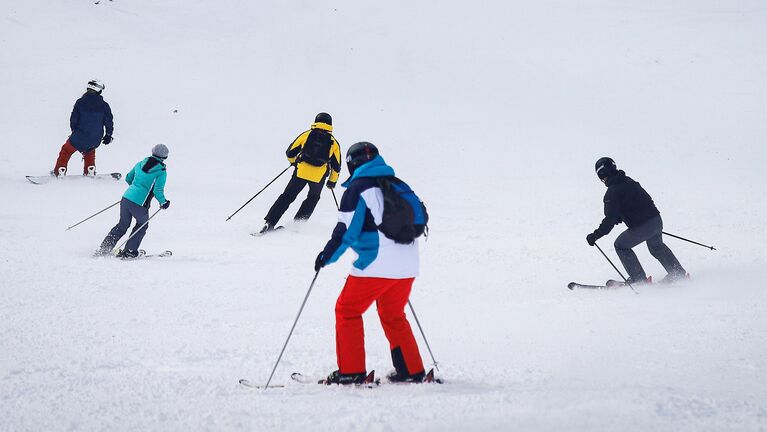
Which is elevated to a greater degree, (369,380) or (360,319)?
(360,319)

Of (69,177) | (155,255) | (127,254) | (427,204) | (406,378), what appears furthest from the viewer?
(427,204)

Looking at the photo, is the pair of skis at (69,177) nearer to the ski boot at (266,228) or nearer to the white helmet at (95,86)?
the white helmet at (95,86)

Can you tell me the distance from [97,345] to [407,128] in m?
13.1

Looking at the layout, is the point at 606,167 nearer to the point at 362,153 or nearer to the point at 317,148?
the point at 362,153

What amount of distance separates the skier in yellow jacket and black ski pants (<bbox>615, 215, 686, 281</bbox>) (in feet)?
14.0

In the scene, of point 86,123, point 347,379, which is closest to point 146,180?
point 86,123

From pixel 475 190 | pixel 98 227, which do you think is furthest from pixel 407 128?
pixel 98 227

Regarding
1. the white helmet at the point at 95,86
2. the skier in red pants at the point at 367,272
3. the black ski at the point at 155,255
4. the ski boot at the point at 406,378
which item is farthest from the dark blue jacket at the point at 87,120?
the ski boot at the point at 406,378

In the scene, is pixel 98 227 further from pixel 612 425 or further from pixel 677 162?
pixel 677 162

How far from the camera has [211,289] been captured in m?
5.71

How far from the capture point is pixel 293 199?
880 cm

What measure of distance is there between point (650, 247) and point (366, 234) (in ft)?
14.1

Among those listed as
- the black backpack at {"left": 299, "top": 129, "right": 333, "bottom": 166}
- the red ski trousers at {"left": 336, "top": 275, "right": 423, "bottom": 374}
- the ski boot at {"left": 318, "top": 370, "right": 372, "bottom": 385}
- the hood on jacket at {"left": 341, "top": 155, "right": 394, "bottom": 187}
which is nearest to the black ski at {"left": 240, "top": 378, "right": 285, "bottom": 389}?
the ski boot at {"left": 318, "top": 370, "right": 372, "bottom": 385}

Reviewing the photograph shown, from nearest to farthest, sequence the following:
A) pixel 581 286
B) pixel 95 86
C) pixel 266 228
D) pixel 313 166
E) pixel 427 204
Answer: pixel 581 286
pixel 266 228
pixel 313 166
pixel 95 86
pixel 427 204
